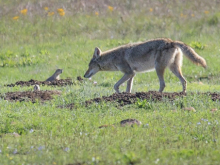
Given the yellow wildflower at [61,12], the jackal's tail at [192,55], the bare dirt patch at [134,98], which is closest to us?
the bare dirt patch at [134,98]

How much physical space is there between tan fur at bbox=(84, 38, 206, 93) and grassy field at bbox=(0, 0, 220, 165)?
0.78m

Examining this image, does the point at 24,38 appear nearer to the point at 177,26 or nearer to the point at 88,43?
the point at 88,43

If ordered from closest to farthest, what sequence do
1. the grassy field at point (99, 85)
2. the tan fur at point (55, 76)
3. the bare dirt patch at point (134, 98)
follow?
1. the grassy field at point (99, 85)
2. the bare dirt patch at point (134, 98)
3. the tan fur at point (55, 76)

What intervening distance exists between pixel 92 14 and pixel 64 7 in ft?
6.05

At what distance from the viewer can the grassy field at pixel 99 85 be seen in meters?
6.48

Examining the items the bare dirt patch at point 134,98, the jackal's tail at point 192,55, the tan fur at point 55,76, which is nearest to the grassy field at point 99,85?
the bare dirt patch at point 134,98

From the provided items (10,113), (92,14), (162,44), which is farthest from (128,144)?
(92,14)

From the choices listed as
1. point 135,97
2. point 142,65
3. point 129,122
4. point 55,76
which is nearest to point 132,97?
point 135,97

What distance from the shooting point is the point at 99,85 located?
1472cm

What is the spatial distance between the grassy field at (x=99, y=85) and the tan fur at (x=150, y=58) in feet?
2.57

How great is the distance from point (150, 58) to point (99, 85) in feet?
10.6

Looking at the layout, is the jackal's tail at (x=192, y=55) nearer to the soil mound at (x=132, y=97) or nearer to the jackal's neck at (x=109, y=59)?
the soil mound at (x=132, y=97)

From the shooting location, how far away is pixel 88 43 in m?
20.0

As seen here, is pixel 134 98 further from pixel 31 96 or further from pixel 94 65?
pixel 94 65
